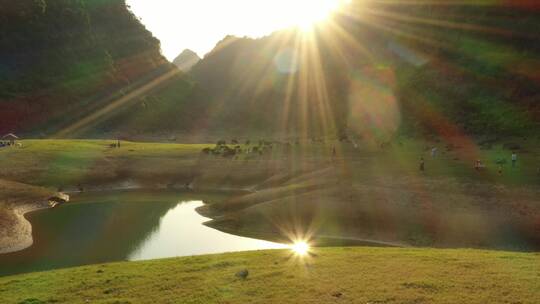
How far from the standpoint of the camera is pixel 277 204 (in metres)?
48.3

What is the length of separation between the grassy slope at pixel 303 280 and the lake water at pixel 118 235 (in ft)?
28.8

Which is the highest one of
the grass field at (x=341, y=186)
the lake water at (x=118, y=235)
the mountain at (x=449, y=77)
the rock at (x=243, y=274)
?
the mountain at (x=449, y=77)

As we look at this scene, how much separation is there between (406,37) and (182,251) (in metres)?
167

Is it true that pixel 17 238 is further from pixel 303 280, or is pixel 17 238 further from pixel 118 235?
pixel 303 280

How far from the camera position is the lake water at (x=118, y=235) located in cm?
3594

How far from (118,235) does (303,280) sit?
27002 millimetres

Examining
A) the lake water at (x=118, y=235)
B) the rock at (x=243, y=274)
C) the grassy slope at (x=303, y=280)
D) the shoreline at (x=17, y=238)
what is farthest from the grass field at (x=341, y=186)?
the rock at (x=243, y=274)

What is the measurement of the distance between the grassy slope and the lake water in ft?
28.8

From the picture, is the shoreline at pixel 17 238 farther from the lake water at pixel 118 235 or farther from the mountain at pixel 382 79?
the mountain at pixel 382 79

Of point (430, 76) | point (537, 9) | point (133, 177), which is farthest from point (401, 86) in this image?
point (133, 177)

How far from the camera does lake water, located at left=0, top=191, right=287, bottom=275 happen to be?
35.9 metres

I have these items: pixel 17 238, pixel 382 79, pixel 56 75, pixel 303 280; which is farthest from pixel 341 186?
pixel 56 75

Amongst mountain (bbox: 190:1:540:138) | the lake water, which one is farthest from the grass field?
mountain (bbox: 190:1:540:138)

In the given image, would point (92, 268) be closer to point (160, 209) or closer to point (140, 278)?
point (140, 278)
